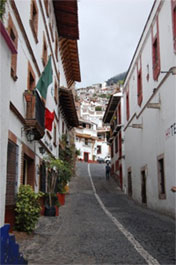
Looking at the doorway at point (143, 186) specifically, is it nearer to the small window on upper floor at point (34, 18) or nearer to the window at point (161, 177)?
the window at point (161, 177)

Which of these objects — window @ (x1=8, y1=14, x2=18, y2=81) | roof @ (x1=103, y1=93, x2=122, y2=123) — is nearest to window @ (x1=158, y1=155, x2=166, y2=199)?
window @ (x1=8, y1=14, x2=18, y2=81)

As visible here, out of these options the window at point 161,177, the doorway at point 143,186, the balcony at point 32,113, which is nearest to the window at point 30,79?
the balcony at point 32,113

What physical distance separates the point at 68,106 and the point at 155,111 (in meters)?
8.65

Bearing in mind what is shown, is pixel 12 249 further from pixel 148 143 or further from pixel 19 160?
pixel 148 143

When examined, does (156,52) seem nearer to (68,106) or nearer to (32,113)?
(32,113)

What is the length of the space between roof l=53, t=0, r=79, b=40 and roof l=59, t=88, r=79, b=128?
3.29 metres

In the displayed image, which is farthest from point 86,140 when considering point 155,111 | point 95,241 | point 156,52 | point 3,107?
point 3,107

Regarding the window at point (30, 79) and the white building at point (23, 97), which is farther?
the window at point (30, 79)

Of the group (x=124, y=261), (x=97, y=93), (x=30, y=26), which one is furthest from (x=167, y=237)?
(x=97, y=93)

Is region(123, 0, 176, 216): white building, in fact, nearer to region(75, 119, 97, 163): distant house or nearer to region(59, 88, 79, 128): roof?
region(59, 88, 79, 128): roof

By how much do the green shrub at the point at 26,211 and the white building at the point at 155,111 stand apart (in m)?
5.58

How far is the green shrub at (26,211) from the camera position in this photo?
28.6 ft

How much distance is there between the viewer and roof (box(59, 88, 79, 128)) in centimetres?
2047

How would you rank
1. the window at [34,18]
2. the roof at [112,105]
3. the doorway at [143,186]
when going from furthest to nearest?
the roof at [112,105] < the doorway at [143,186] < the window at [34,18]
